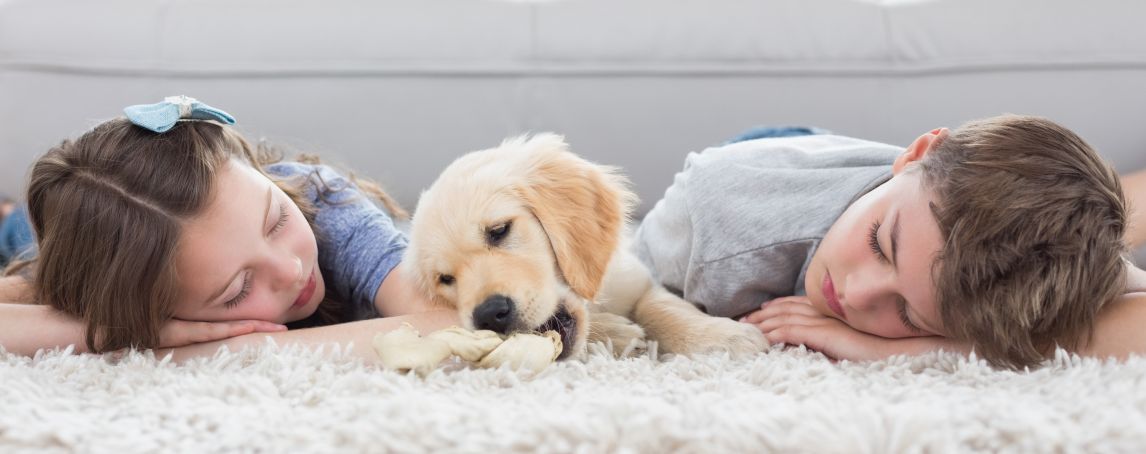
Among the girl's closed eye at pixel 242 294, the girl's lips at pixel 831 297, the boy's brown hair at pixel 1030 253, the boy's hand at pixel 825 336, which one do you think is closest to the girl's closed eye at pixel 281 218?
the girl's closed eye at pixel 242 294

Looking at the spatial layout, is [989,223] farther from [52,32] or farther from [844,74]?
[52,32]

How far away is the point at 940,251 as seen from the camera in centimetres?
135

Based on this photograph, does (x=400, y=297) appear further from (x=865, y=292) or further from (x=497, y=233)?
(x=865, y=292)

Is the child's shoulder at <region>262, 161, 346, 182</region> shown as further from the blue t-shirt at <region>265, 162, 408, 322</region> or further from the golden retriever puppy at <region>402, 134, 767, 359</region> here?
the golden retriever puppy at <region>402, 134, 767, 359</region>

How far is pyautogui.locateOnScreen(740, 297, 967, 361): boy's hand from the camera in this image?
1.47 metres

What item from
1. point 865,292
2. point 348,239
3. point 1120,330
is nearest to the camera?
point 1120,330

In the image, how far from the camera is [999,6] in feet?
8.21

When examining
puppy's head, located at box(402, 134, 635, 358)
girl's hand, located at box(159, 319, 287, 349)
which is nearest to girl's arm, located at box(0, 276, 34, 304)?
girl's hand, located at box(159, 319, 287, 349)

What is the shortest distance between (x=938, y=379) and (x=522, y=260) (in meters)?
0.67

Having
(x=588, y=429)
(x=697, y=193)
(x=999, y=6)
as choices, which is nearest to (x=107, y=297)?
(x=588, y=429)

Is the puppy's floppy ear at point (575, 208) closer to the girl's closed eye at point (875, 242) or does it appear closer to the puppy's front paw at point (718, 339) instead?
the puppy's front paw at point (718, 339)

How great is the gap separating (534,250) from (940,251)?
66 cm

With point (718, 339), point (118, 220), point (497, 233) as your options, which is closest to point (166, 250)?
point (118, 220)

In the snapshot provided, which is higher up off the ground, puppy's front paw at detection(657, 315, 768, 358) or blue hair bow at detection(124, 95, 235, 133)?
blue hair bow at detection(124, 95, 235, 133)
